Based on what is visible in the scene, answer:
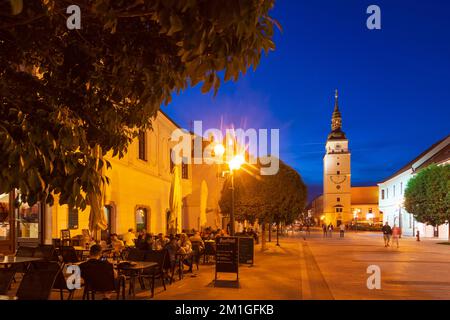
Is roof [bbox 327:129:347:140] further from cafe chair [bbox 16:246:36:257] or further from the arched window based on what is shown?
cafe chair [bbox 16:246:36:257]

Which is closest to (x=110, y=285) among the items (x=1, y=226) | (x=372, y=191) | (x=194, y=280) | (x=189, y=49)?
(x=194, y=280)

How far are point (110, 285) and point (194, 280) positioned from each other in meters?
4.43

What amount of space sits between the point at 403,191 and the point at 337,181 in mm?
54478

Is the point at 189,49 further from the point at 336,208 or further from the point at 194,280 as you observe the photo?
the point at 336,208

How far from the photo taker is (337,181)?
111062 millimetres


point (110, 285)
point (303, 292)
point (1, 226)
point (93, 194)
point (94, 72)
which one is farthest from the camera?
point (1, 226)

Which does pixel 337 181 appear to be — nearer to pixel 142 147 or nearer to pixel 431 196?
pixel 431 196

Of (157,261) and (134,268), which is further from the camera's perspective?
(157,261)

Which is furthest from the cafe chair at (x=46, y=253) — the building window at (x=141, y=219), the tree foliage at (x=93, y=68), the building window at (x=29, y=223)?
the building window at (x=141, y=219)

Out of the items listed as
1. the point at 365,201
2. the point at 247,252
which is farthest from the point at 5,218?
the point at 365,201

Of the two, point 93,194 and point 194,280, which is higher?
point 93,194

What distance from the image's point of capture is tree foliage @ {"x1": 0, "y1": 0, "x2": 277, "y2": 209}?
10.3 ft

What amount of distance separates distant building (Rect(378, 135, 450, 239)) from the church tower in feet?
120

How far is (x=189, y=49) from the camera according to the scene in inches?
124
